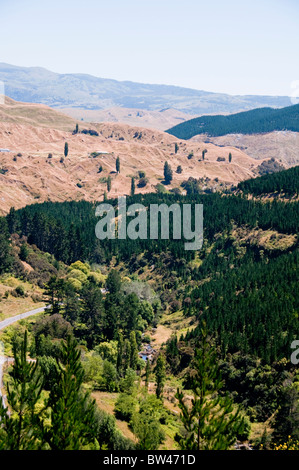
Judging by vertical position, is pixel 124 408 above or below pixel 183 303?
above

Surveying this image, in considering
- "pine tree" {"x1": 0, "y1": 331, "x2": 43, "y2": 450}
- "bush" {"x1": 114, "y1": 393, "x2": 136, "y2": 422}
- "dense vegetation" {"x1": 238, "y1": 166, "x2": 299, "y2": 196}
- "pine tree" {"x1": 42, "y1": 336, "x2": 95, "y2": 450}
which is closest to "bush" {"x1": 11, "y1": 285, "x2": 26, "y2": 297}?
"bush" {"x1": 114, "y1": 393, "x2": 136, "y2": 422}

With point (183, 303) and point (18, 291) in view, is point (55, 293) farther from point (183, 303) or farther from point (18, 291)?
point (183, 303)

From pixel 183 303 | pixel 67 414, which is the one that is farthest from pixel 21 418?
Answer: pixel 183 303

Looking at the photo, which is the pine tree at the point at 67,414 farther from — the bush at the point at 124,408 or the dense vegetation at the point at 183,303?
the bush at the point at 124,408

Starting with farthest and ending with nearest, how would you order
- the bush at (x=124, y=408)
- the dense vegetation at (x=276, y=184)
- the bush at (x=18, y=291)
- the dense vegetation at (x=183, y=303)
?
the dense vegetation at (x=276, y=184) → the bush at (x=18, y=291) → the dense vegetation at (x=183, y=303) → the bush at (x=124, y=408)

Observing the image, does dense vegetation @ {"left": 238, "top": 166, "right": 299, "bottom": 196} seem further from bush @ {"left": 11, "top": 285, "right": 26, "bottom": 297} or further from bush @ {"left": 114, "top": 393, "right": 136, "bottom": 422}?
bush @ {"left": 114, "top": 393, "right": 136, "bottom": 422}

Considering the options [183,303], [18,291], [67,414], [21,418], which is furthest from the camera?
[183,303]

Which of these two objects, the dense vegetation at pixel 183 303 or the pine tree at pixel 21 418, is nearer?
the pine tree at pixel 21 418

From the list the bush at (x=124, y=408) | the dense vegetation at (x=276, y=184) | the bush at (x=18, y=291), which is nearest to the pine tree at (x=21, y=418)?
the bush at (x=124, y=408)

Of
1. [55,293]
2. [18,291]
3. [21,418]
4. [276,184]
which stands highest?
[276,184]

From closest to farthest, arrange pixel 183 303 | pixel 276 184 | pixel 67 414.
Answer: pixel 67 414 < pixel 183 303 < pixel 276 184

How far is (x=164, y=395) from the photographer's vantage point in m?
76.6

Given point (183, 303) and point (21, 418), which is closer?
point (21, 418)
